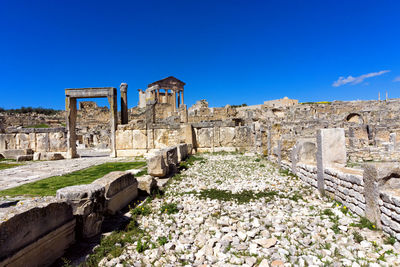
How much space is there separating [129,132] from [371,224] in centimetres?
1211

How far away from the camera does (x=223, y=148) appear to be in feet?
44.0

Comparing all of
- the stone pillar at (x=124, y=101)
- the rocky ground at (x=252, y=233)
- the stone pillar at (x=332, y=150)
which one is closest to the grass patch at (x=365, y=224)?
the rocky ground at (x=252, y=233)

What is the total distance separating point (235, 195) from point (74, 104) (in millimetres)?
12350

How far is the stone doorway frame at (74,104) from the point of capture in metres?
Answer: 13.0

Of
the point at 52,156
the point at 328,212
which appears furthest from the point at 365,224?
the point at 52,156

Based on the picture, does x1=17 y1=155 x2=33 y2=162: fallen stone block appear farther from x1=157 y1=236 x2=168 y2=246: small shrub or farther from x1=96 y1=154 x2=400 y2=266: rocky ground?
x1=157 y1=236 x2=168 y2=246: small shrub

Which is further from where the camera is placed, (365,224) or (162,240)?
(365,224)

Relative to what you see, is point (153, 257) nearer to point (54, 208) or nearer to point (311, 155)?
point (54, 208)

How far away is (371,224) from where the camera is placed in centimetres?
334

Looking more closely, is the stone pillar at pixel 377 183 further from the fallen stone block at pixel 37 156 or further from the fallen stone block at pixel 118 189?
the fallen stone block at pixel 37 156

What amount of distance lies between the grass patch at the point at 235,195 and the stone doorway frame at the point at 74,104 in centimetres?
914

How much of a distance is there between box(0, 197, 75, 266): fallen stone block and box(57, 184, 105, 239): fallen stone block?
127mm

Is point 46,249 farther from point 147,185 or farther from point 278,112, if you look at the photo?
point 278,112

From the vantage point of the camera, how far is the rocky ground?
2.71 metres
